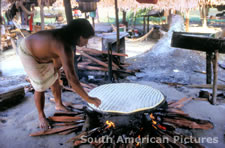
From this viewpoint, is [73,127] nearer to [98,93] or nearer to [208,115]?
[98,93]

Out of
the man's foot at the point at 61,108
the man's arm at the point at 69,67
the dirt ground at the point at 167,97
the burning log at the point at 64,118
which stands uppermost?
the man's arm at the point at 69,67

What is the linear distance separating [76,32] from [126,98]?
1.04 m

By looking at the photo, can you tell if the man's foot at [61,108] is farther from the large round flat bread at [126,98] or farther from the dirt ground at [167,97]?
the large round flat bread at [126,98]

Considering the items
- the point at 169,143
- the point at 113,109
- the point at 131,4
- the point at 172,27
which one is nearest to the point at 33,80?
the point at 113,109

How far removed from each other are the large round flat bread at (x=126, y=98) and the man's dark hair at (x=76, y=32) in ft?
2.71

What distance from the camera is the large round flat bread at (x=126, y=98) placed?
206 cm

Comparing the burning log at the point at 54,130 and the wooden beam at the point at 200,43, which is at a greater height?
the wooden beam at the point at 200,43

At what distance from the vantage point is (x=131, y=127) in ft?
7.36

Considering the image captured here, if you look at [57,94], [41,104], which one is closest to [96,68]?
[57,94]

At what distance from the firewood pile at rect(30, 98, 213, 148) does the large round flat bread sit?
0.09 m

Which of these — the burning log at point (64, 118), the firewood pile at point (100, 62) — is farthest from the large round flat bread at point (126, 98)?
the firewood pile at point (100, 62)

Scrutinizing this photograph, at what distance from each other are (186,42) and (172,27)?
5114mm

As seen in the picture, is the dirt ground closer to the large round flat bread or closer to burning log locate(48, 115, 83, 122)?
burning log locate(48, 115, 83, 122)

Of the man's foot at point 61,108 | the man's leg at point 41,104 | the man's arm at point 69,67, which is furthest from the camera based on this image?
the man's foot at point 61,108
